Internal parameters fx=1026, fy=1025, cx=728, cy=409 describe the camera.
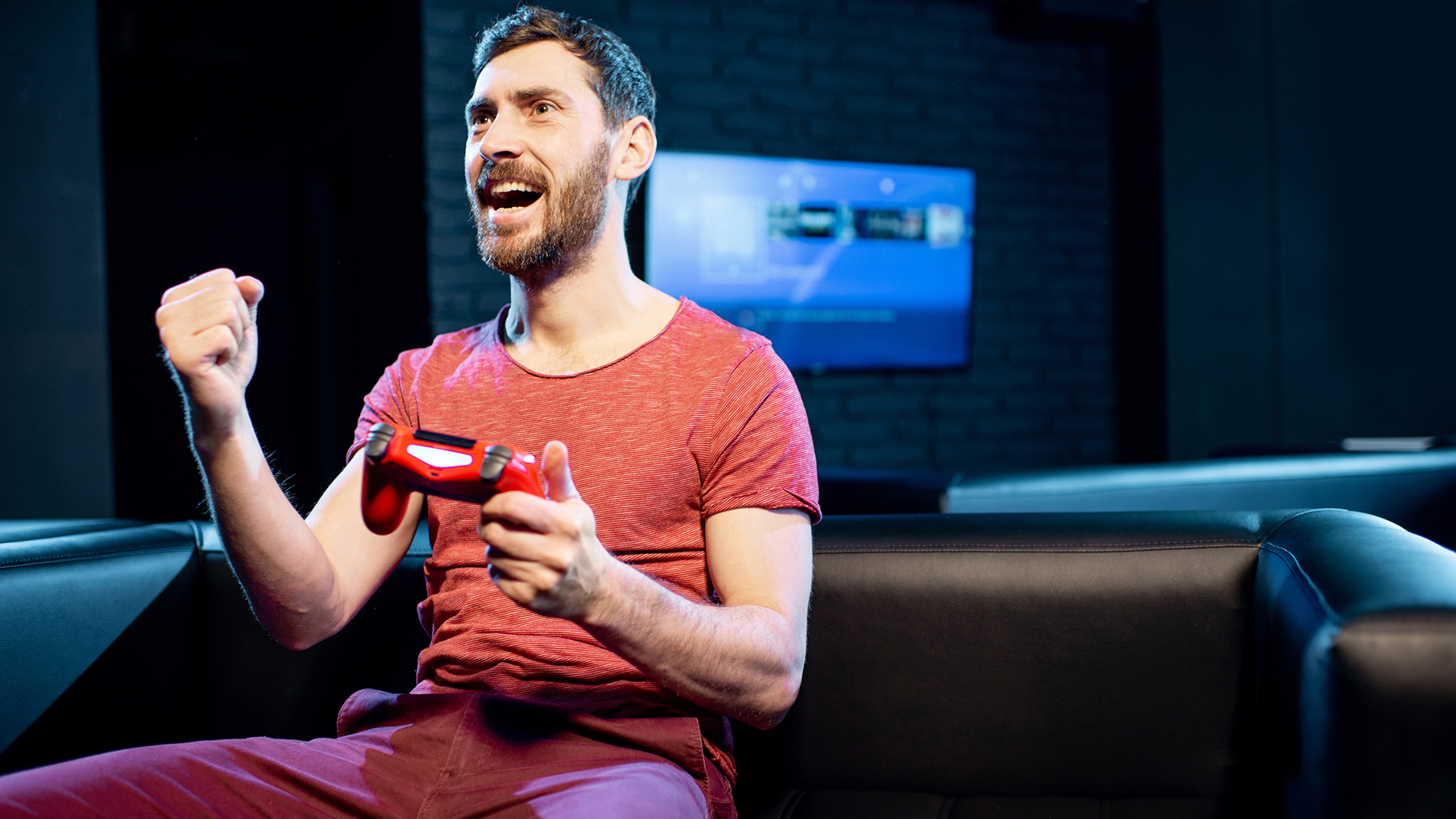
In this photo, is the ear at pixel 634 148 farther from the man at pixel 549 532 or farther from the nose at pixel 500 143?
the nose at pixel 500 143

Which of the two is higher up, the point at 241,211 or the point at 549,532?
the point at 241,211

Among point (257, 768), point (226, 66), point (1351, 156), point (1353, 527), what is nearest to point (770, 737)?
point (257, 768)

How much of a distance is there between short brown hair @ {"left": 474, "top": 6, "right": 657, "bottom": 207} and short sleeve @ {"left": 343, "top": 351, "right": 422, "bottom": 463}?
0.42 m

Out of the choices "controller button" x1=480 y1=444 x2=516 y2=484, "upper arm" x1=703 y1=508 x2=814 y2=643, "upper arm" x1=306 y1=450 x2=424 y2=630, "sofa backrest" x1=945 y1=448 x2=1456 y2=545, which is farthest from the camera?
"sofa backrest" x1=945 y1=448 x2=1456 y2=545

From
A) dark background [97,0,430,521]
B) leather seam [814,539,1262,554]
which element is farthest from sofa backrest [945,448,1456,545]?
dark background [97,0,430,521]

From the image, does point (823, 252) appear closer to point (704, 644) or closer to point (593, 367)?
point (593, 367)

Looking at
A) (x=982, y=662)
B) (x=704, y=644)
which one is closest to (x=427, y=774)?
(x=704, y=644)

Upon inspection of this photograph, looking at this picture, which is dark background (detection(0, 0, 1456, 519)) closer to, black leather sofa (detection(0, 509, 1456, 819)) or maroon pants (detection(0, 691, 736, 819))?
black leather sofa (detection(0, 509, 1456, 819))

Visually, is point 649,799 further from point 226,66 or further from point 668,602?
point 226,66

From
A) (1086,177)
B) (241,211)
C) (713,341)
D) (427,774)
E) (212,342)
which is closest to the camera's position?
(212,342)

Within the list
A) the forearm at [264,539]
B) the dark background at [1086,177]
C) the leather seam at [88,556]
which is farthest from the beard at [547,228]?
the dark background at [1086,177]

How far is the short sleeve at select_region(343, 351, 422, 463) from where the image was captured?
1.34 m

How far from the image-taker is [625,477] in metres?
A: 1.20

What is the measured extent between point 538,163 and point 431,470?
23.2 inches
